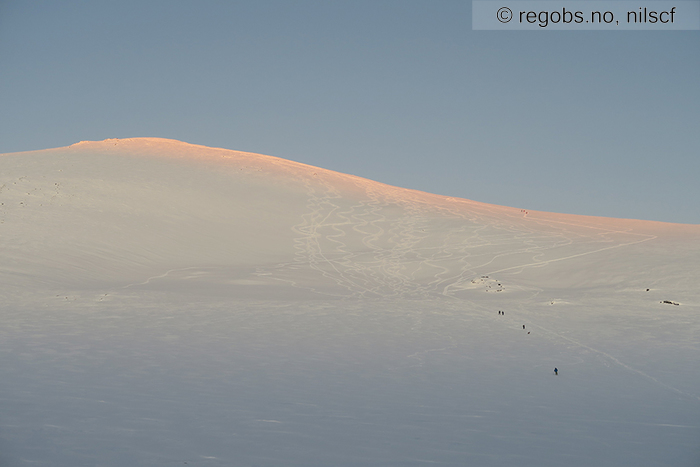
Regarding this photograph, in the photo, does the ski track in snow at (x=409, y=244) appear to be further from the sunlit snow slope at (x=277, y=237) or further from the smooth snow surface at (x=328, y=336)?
the smooth snow surface at (x=328, y=336)

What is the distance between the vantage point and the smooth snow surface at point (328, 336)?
5.80 metres

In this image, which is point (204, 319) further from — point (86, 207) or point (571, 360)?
point (86, 207)

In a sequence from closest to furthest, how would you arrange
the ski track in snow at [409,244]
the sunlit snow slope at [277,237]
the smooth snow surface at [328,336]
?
the smooth snow surface at [328,336] < the sunlit snow slope at [277,237] < the ski track in snow at [409,244]

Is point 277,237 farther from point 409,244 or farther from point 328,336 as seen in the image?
point 328,336

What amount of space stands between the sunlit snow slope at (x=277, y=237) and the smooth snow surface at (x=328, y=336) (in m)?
0.20

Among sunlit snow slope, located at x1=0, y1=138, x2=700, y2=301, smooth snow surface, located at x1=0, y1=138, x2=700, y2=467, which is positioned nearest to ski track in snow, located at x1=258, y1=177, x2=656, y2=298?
sunlit snow slope, located at x1=0, y1=138, x2=700, y2=301

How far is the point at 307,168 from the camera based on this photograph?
4891cm

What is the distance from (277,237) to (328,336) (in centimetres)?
1791

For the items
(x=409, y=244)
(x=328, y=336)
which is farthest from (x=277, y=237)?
(x=328, y=336)

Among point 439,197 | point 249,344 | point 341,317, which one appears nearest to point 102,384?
point 249,344

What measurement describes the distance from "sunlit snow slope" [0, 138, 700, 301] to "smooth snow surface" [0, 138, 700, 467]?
196mm

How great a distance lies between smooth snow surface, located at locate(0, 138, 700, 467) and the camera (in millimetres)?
5797

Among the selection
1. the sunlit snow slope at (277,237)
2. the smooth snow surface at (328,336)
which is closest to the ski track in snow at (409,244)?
the sunlit snow slope at (277,237)

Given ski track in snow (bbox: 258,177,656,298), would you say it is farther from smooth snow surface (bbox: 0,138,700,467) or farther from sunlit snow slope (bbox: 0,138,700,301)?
smooth snow surface (bbox: 0,138,700,467)
